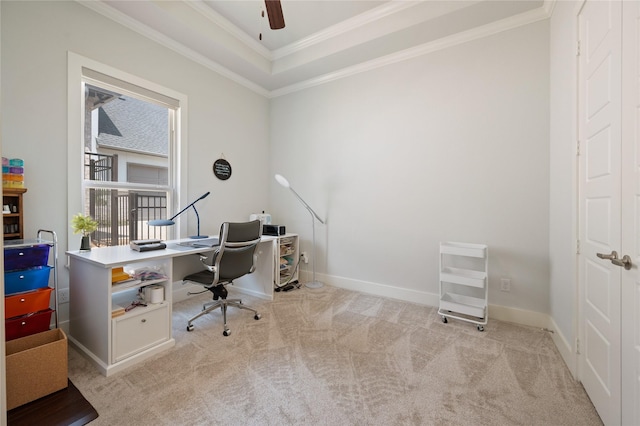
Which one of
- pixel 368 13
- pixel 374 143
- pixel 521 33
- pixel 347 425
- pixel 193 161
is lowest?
pixel 347 425

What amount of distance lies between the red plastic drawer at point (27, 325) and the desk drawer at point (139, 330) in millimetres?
449

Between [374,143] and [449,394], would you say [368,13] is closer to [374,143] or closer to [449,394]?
[374,143]

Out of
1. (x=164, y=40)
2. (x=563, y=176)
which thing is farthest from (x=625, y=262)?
(x=164, y=40)

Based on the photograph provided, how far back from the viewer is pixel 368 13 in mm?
2777

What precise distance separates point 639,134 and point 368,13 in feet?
8.38

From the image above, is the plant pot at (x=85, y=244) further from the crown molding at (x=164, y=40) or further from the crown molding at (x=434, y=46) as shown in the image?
the crown molding at (x=434, y=46)

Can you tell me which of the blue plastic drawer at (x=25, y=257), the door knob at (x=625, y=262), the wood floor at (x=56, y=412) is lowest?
the wood floor at (x=56, y=412)

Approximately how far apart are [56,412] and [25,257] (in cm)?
97

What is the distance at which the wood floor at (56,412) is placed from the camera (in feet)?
4.55

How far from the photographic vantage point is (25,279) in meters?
1.71

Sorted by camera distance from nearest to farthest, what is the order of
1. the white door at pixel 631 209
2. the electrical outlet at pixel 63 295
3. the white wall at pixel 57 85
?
the white door at pixel 631 209, the white wall at pixel 57 85, the electrical outlet at pixel 63 295

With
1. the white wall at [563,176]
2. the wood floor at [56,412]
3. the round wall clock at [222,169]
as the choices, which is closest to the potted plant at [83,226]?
the wood floor at [56,412]

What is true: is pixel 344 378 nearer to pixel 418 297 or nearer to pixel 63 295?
pixel 418 297

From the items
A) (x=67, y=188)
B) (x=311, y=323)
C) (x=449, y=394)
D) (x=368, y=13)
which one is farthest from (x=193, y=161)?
(x=449, y=394)
